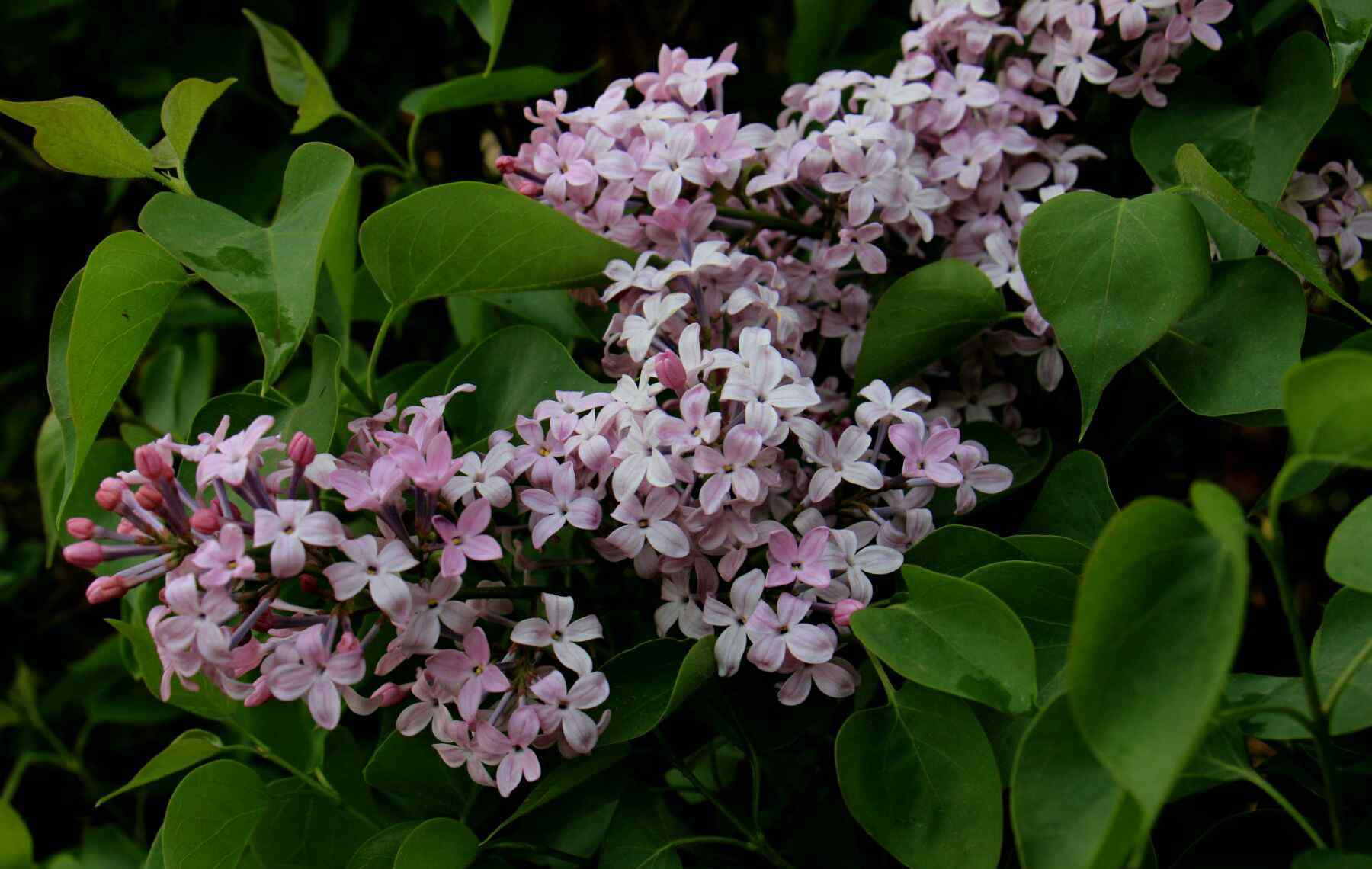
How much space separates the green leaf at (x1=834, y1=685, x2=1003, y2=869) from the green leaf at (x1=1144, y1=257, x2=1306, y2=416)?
0.22m

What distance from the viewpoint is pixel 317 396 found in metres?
0.62

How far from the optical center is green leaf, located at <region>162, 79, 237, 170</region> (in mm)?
624

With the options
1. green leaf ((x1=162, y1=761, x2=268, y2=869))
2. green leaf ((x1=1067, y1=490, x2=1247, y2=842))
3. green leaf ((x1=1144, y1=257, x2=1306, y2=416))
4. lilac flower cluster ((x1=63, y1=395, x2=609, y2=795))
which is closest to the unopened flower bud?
lilac flower cluster ((x1=63, y1=395, x2=609, y2=795))

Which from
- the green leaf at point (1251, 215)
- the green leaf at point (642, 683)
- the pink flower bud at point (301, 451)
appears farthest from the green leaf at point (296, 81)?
the green leaf at point (1251, 215)

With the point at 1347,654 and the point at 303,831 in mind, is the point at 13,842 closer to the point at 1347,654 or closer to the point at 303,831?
the point at 303,831

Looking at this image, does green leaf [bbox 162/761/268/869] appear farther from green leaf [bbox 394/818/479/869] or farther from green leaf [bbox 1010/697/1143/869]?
green leaf [bbox 1010/697/1143/869]

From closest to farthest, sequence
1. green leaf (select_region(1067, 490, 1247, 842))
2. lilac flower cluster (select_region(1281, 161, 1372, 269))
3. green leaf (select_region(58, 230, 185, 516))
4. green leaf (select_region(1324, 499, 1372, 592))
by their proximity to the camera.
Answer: green leaf (select_region(1067, 490, 1247, 842)) < green leaf (select_region(1324, 499, 1372, 592)) < green leaf (select_region(58, 230, 185, 516)) < lilac flower cluster (select_region(1281, 161, 1372, 269))

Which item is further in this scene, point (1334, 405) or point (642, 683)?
point (642, 683)

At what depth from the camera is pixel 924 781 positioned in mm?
528

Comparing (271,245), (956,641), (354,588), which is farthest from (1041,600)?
(271,245)

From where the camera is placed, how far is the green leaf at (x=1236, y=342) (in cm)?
60

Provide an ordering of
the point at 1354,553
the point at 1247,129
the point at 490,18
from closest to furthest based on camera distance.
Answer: the point at 1354,553
the point at 1247,129
the point at 490,18

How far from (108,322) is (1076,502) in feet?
1.75

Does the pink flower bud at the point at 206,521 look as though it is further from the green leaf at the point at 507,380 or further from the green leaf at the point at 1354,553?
the green leaf at the point at 1354,553
